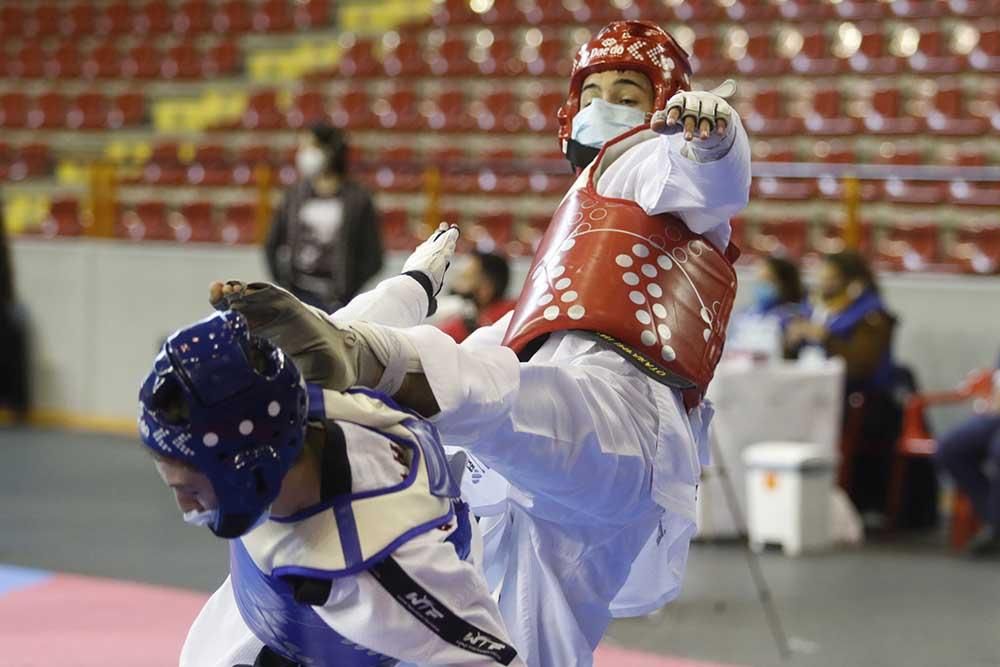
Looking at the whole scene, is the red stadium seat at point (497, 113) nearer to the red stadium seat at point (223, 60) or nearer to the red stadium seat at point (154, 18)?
the red stadium seat at point (223, 60)

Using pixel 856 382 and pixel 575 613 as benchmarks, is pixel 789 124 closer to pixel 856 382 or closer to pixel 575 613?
pixel 856 382

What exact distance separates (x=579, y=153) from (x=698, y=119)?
616 mm

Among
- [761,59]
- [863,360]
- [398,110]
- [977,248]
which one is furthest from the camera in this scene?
[398,110]

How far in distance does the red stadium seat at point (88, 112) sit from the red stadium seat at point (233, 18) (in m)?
1.14

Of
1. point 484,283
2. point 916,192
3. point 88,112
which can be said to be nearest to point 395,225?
point 916,192

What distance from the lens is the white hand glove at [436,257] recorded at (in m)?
2.96

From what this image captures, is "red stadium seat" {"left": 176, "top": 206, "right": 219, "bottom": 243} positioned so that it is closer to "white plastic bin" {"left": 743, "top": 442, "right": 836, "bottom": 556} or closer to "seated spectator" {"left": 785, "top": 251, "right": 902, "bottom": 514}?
"seated spectator" {"left": 785, "top": 251, "right": 902, "bottom": 514}

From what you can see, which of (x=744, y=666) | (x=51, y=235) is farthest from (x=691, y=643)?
(x=51, y=235)

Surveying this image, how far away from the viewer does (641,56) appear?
10.8 feet

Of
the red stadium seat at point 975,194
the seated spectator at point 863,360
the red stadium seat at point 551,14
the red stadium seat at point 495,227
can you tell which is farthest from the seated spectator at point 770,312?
the red stadium seat at point 551,14

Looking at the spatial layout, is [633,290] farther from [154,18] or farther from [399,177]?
[154,18]

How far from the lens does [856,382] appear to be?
733 cm

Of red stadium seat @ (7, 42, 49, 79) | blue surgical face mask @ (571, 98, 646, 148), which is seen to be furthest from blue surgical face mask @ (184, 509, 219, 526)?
red stadium seat @ (7, 42, 49, 79)

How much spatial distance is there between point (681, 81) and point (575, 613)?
3.69ft
